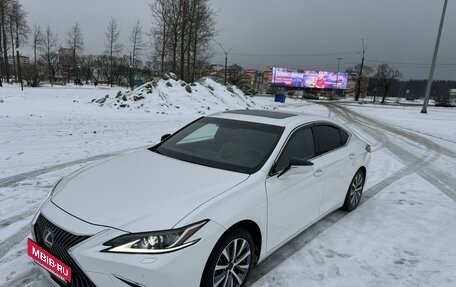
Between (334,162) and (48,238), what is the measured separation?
335 centimetres

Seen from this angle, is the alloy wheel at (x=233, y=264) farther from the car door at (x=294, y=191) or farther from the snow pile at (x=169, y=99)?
the snow pile at (x=169, y=99)

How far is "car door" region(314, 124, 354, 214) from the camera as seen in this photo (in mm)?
4496

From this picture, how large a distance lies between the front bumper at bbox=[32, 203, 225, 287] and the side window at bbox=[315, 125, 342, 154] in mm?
2396

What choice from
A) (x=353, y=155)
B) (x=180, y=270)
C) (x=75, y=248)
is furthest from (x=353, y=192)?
(x=75, y=248)

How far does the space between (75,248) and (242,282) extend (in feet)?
4.70

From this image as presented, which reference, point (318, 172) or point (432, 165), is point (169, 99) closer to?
point (432, 165)

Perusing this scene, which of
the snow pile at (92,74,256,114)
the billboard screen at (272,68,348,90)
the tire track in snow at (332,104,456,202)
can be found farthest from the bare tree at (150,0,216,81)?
the billboard screen at (272,68,348,90)

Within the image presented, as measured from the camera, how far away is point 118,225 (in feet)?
8.31

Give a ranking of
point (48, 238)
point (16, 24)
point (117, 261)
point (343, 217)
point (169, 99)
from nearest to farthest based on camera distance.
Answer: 1. point (117, 261)
2. point (48, 238)
3. point (343, 217)
4. point (169, 99)
5. point (16, 24)

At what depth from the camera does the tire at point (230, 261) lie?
2736mm

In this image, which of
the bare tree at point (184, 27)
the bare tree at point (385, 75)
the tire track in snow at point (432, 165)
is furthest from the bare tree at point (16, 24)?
the bare tree at point (385, 75)

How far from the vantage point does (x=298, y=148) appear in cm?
407

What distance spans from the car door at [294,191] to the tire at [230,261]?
0.36m

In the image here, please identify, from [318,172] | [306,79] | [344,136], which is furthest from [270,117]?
[306,79]
